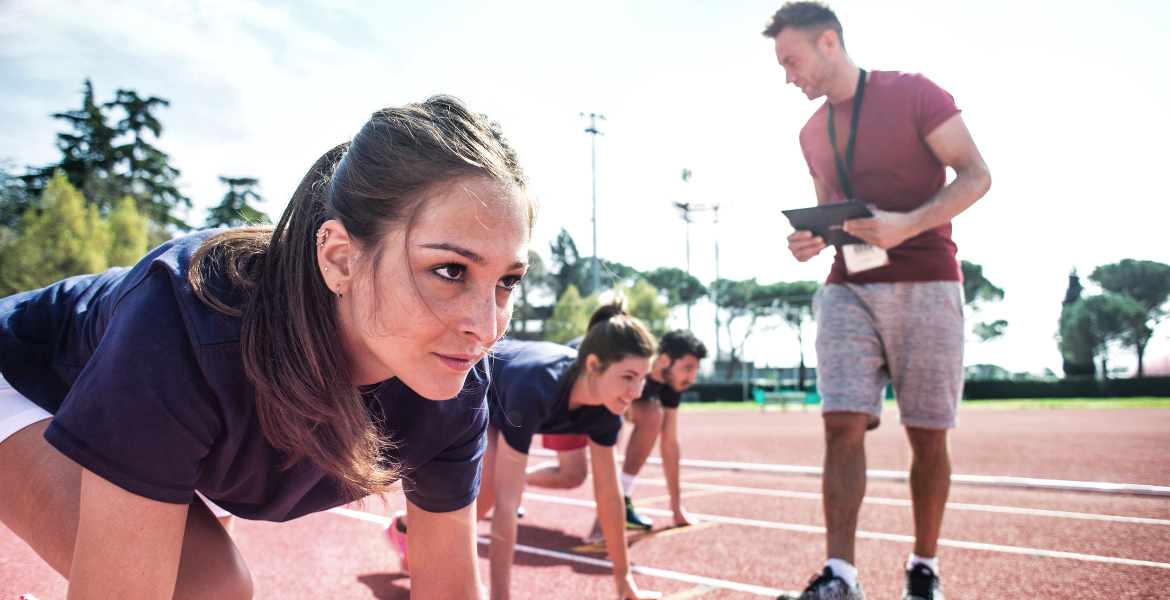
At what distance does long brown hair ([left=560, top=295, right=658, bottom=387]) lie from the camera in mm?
3533

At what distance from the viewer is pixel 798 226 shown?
293 cm

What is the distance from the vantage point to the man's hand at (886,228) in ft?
8.75

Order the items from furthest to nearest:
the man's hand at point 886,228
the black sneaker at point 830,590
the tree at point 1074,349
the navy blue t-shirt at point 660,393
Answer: the tree at point 1074,349
the navy blue t-shirt at point 660,393
the man's hand at point 886,228
the black sneaker at point 830,590

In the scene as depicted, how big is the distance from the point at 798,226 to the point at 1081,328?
51652 mm

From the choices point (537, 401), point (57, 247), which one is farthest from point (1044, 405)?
point (57, 247)

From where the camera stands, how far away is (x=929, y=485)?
9.25ft

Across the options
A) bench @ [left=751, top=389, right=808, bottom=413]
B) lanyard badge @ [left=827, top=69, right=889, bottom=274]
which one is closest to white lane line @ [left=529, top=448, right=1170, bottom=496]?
lanyard badge @ [left=827, top=69, right=889, bottom=274]

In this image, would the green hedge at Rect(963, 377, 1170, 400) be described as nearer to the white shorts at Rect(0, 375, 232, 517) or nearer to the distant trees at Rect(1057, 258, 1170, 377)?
the distant trees at Rect(1057, 258, 1170, 377)

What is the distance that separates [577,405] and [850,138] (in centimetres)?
200

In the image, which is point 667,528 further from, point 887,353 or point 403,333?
point 403,333

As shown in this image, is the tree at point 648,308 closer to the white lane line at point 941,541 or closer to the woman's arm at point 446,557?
the white lane line at point 941,541

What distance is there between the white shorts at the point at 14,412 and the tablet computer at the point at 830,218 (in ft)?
8.68

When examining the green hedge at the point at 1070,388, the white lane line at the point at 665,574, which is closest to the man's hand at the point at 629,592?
the white lane line at the point at 665,574

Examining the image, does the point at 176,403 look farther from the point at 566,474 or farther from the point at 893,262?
the point at 566,474
